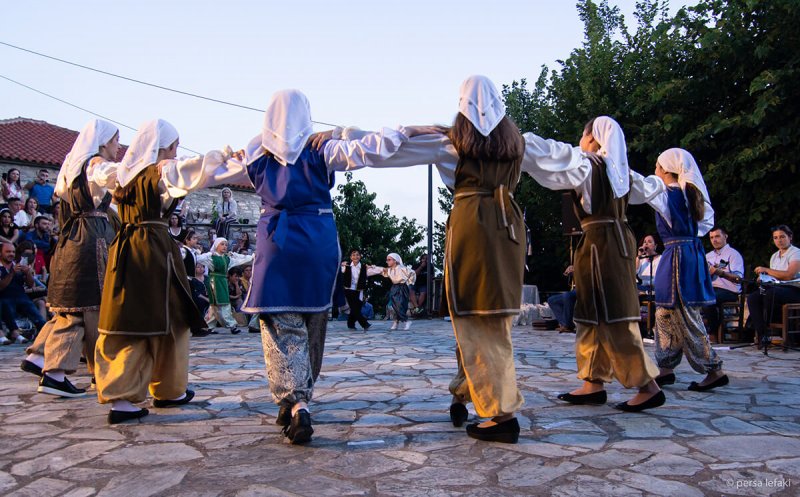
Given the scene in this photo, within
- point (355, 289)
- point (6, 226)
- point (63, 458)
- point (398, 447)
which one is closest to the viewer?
point (63, 458)

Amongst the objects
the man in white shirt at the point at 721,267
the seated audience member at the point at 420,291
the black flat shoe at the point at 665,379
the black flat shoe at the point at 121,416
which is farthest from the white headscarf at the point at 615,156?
the seated audience member at the point at 420,291

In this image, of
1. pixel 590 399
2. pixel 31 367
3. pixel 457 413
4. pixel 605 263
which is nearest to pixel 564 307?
pixel 590 399

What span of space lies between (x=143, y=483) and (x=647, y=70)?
56.4 feet

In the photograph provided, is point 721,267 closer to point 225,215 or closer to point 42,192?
point 42,192

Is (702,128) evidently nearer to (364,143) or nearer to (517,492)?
(364,143)

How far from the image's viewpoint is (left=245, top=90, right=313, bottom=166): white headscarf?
3.83 meters

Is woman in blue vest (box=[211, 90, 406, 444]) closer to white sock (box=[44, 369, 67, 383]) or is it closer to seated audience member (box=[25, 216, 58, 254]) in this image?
white sock (box=[44, 369, 67, 383])

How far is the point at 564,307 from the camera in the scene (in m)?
11.9

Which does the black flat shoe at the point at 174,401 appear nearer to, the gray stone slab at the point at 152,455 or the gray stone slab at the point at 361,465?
the gray stone slab at the point at 152,455

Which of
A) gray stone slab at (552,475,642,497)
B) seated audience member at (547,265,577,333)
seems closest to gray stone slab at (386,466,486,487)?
gray stone slab at (552,475,642,497)

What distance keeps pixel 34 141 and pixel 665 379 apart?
29020mm

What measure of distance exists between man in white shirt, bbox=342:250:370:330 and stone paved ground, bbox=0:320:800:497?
25.2 ft

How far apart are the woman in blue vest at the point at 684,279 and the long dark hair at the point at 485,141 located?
72.8 inches

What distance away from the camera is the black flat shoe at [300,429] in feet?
11.7
